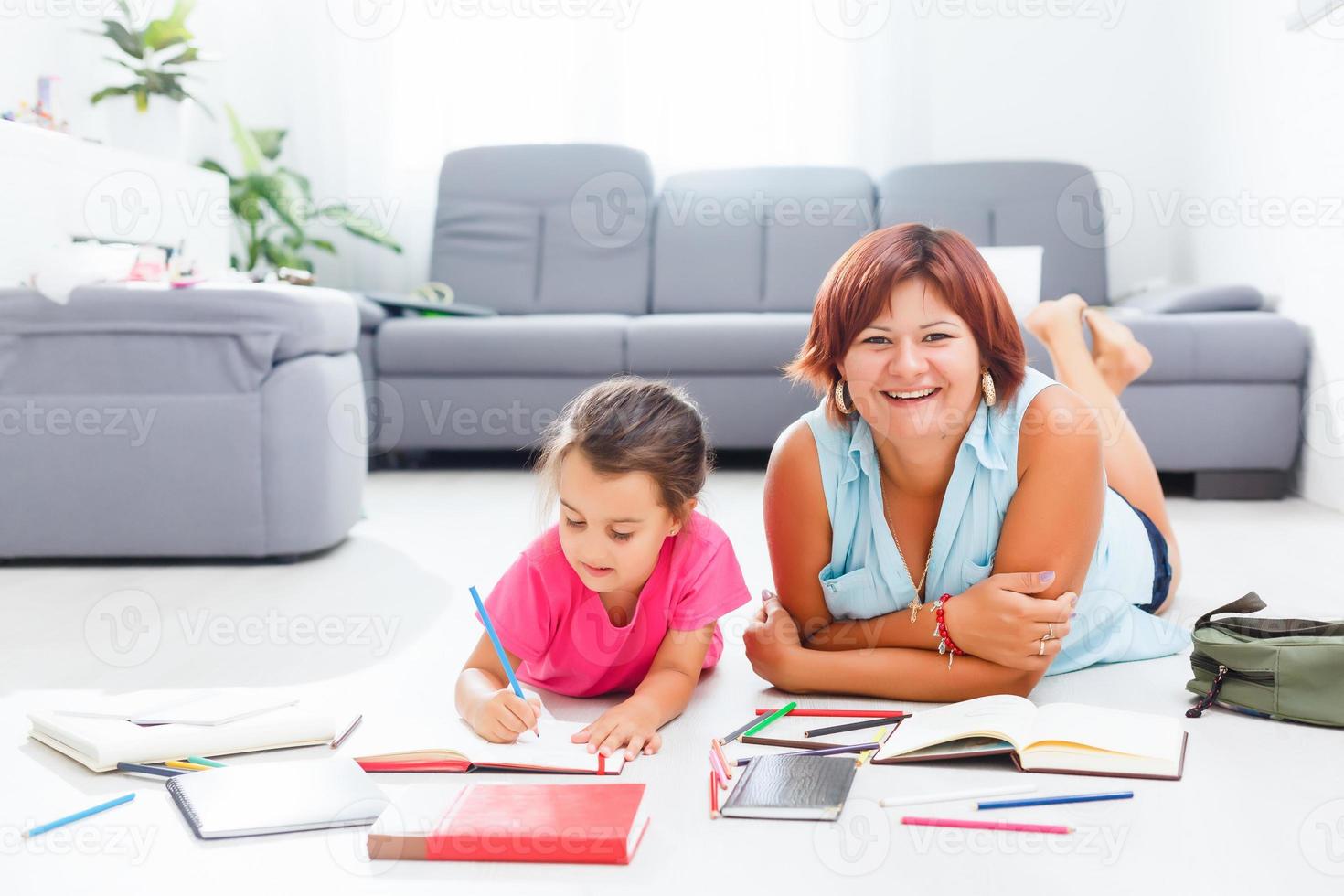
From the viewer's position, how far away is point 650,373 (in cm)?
360

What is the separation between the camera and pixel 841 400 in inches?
57.0

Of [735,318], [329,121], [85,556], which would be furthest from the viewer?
[329,121]

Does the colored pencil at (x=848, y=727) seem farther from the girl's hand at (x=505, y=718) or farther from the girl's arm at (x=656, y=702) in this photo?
the girl's hand at (x=505, y=718)

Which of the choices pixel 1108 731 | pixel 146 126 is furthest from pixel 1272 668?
pixel 146 126

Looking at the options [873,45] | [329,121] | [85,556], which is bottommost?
[85,556]

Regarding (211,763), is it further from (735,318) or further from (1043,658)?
(735,318)

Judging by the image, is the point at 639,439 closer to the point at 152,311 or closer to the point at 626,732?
the point at 626,732

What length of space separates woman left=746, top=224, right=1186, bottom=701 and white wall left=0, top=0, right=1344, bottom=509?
2969 mm

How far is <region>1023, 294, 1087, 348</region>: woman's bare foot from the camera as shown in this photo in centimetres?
214

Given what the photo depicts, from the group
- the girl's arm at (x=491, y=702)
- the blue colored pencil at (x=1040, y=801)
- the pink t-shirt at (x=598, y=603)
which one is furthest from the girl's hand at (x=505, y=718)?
the blue colored pencil at (x=1040, y=801)

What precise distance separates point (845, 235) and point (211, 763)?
3.22 meters

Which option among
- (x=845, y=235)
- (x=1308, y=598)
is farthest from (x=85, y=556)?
(x=845, y=235)

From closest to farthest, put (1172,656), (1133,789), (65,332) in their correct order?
(1133,789) → (1172,656) → (65,332)

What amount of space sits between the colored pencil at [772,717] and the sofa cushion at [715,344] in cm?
210
